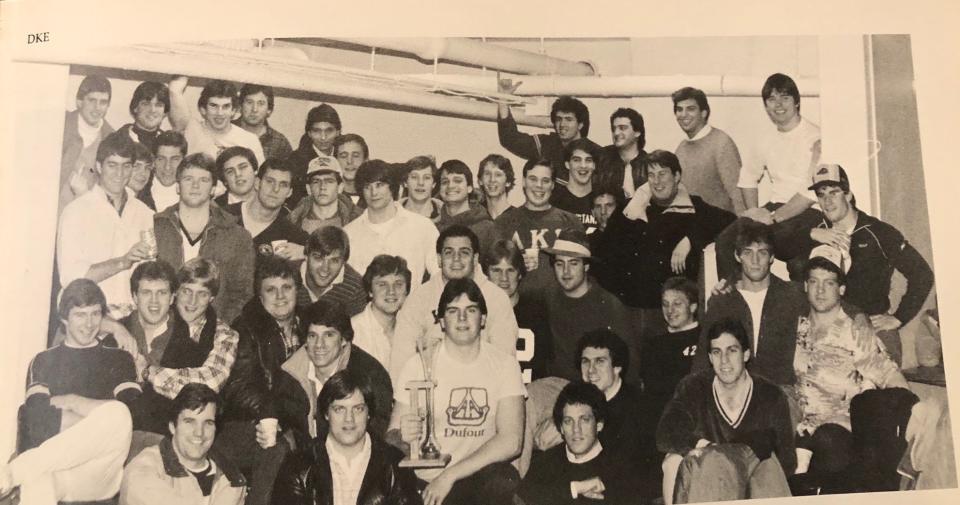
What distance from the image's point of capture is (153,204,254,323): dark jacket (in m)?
1.63

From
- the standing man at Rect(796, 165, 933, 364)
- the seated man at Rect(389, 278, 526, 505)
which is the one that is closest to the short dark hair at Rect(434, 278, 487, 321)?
the seated man at Rect(389, 278, 526, 505)

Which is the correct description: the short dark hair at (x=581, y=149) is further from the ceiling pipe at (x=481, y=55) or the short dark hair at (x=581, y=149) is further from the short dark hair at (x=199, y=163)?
the short dark hair at (x=199, y=163)

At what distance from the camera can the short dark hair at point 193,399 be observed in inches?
62.4

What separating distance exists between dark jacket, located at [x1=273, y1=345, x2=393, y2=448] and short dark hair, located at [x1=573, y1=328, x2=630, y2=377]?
0.37 metres

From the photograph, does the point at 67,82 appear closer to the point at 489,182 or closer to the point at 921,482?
the point at 489,182

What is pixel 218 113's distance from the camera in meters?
1.67

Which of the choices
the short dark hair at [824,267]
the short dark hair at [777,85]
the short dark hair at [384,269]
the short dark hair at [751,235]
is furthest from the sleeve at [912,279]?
the short dark hair at [384,269]

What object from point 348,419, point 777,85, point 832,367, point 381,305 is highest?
point 777,85

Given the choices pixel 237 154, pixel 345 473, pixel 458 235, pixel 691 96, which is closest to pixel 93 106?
pixel 237 154

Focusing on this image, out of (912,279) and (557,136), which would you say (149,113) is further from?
(912,279)

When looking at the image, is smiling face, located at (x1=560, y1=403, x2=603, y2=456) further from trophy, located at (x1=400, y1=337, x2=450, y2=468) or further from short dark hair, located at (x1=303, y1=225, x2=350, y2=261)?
short dark hair, located at (x1=303, y1=225, x2=350, y2=261)

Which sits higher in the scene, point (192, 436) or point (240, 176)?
point (240, 176)

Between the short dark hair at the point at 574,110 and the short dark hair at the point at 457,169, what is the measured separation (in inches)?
7.5

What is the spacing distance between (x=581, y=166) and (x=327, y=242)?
503mm
